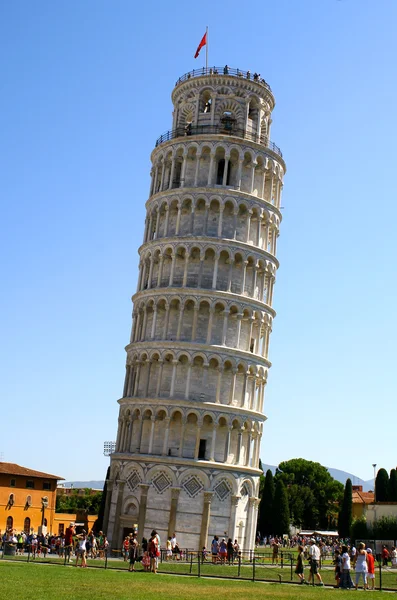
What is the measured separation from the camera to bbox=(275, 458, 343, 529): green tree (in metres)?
98.8

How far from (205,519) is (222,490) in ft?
7.11

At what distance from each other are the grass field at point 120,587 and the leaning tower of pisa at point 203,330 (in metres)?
16.5

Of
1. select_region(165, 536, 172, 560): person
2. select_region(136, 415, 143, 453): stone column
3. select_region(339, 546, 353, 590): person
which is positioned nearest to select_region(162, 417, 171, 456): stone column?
select_region(136, 415, 143, 453): stone column

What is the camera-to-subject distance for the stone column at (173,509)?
47250 mm

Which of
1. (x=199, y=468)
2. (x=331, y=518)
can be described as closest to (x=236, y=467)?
(x=199, y=468)

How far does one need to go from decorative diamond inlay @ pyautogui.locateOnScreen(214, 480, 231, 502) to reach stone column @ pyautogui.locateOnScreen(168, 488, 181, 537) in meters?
2.45

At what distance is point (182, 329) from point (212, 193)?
9714 millimetres

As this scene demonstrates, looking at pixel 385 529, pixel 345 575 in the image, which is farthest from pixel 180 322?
pixel 385 529

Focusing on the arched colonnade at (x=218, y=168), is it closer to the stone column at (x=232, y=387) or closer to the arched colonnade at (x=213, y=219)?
the arched colonnade at (x=213, y=219)

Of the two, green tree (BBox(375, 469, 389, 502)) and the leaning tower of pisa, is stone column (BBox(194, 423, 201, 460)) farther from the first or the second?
green tree (BBox(375, 469, 389, 502))

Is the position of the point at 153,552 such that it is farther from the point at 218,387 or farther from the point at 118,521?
the point at 218,387

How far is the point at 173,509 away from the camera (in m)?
A: 47.5

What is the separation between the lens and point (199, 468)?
48.1 m

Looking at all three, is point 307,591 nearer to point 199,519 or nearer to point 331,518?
point 199,519
